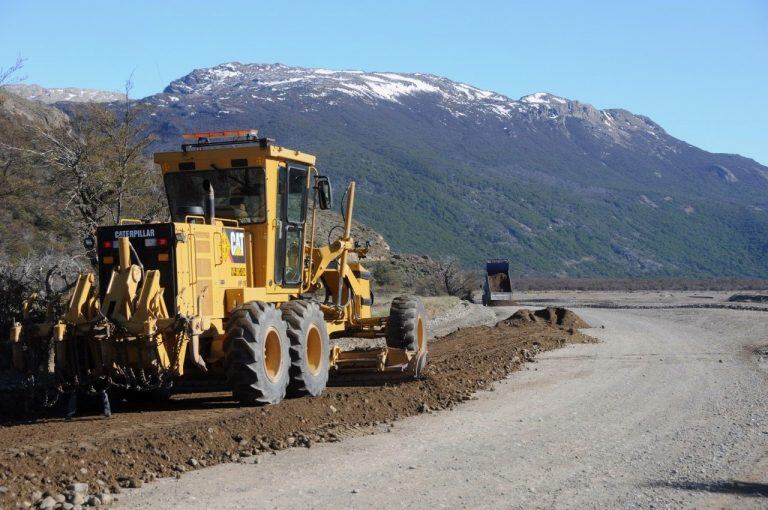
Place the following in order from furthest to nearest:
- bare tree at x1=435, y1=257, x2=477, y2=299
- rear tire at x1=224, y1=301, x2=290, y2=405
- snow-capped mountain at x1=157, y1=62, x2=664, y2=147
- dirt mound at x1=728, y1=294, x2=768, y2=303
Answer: snow-capped mountain at x1=157, y1=62, x2=664, y2=147 < bare tree at x1=435, y1=257, x2=477, y2=299 < dirt mound at x1=728, y1=294, x2=768, y2=303 < rear tire at x1=224, y1=301, x2=290, y2=405

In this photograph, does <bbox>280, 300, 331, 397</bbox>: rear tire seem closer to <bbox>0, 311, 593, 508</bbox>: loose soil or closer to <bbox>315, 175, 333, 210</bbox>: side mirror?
<bbox>0, 311, 593, 508</bbox>: loose soil

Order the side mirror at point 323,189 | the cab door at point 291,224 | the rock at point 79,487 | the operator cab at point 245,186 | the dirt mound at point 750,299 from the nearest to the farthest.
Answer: the rock at point 79,487 < the operator cab at point 245,186 < the cab door at point 291,224 < the side mirror at point 323,189 < the dirt mound at point 750,299

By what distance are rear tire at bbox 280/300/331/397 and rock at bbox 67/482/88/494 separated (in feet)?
16.9

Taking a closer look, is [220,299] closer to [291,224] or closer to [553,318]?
[291,224]

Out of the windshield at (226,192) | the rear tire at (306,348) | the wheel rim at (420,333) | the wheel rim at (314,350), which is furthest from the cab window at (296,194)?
the wheel rim at (420,333)

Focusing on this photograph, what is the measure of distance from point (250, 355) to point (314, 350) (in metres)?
2.18

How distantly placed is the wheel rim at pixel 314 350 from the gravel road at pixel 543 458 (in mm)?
2274

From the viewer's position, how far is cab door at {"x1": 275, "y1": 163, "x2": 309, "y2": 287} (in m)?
13.9

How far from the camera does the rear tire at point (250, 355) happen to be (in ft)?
38.6

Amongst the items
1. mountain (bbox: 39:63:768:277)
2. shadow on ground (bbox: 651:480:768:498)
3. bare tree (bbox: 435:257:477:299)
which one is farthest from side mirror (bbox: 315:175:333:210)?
mountain (bbox: 39:63:768:277)

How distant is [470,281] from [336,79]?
12139 centimetres

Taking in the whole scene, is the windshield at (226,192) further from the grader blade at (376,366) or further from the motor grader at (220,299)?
the grader blade at (376,366)

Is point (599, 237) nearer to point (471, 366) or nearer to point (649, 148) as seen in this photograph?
point (649, 148)

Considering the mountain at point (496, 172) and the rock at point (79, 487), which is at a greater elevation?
the mountain at point (496, 172)
